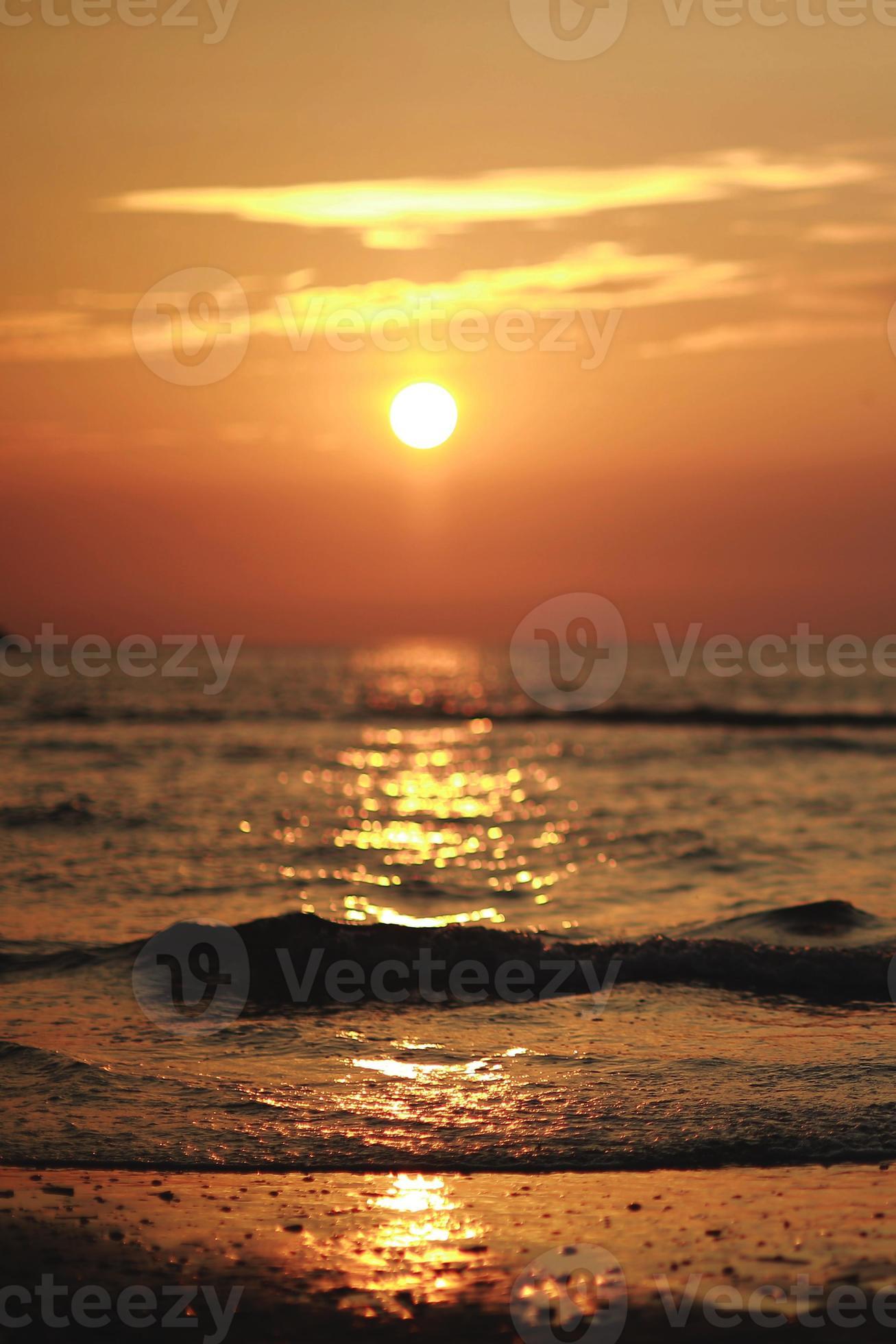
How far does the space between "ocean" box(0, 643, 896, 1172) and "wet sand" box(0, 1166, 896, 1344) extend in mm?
365

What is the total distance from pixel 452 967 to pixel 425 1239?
23.5 feet

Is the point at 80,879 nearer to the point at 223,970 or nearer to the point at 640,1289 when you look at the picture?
Answer: the point at 223,970

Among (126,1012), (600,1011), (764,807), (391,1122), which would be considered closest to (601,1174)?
(391,1122)

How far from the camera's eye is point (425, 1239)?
6.02m

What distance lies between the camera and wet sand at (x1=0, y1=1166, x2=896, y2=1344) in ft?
17.4

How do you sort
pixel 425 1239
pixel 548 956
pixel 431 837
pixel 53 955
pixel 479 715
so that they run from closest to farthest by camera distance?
pixel 425 1239
pixel 53 955
pixel 548 956
pixel 431 837
pixel 479 715

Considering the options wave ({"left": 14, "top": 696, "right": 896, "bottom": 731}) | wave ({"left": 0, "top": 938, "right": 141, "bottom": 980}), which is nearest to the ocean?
wave ({"left": 0, "top": 938, "right": 141, "bottom": 980})

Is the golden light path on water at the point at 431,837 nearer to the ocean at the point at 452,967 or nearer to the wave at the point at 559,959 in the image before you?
the ocean at the point at 452,967

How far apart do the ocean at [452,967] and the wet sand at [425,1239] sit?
1.20 feet

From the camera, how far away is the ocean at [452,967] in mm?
7672

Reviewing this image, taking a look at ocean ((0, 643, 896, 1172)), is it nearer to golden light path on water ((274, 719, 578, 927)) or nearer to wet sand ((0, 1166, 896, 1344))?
golden light path on water ((274, 719, 578, 927))

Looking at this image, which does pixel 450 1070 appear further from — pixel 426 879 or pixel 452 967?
pixel 426 879

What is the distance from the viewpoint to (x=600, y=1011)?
435 inches

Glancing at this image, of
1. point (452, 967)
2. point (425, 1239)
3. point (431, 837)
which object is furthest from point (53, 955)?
point (431, 837)
